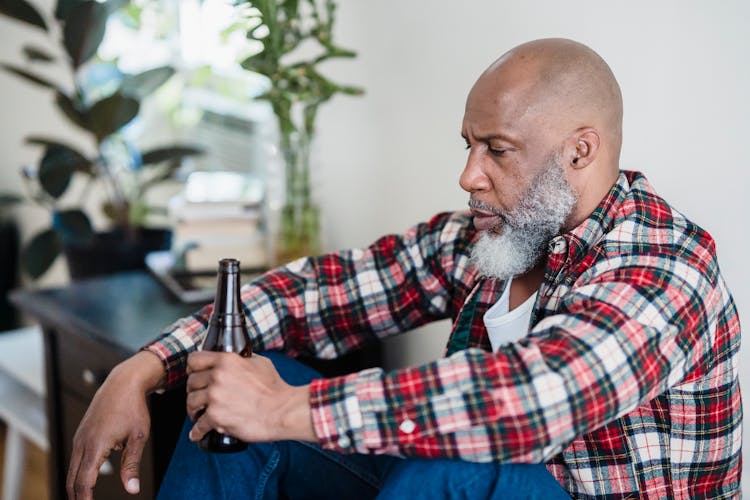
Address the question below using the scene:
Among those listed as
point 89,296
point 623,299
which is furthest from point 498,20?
Result: point 89,296

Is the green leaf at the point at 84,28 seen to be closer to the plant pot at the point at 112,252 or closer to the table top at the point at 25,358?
the plant pot at the point at 112,252

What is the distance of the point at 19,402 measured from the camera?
6.59 feet

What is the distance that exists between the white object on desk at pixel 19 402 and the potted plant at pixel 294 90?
77 centimetres

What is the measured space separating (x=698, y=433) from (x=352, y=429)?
483mm

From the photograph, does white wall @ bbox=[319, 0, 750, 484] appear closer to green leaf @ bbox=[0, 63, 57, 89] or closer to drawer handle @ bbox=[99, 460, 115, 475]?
drawer handle @ bbox=[99, 460, 115, 475]

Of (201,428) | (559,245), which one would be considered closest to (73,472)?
(201,428)

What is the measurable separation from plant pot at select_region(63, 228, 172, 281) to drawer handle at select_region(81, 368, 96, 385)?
0.60m

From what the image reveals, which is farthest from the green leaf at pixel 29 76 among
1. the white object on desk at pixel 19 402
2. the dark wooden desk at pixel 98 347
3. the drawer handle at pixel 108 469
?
the drawer handle at pixel 108 469

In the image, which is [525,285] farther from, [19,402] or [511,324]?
[19,402]

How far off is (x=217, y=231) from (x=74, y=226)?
1.85 feet

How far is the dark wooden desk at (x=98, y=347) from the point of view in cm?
136

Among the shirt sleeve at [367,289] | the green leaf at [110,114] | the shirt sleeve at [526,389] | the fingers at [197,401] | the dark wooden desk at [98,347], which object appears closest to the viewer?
the shirt sleeve at [526,389]

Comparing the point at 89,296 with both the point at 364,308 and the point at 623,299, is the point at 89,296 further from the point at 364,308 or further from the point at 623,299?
the point at 623,299

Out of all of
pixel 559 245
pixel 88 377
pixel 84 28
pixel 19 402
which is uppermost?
pixel 84 28
